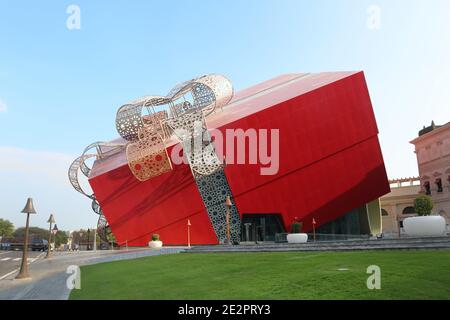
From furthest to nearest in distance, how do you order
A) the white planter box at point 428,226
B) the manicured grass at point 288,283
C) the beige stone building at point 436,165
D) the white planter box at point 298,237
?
the beige stone building at point 436,165 < the white planter box at point 298,237 < the white planter box at point 428,226 < the manicured grass at point 288,283

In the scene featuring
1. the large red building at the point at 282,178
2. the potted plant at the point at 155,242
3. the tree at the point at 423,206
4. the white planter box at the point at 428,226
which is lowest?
the potted plant at the point at 155,242

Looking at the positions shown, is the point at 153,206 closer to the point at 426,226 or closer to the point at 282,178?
the point at 282,178

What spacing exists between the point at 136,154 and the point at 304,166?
1271 cm

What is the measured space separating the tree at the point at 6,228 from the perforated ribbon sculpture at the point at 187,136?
8490 centimetres

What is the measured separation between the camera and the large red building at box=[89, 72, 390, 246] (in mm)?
27578

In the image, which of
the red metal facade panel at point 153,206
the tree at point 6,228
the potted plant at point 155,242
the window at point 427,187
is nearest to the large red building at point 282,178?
the red metal facade panel at point 153,206

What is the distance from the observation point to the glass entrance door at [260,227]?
102 ft

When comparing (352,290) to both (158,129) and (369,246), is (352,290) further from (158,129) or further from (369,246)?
(158,129)

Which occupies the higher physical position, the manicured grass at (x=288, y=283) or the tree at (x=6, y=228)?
the tree at (x=6, y=228)

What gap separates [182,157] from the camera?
27.4 metres

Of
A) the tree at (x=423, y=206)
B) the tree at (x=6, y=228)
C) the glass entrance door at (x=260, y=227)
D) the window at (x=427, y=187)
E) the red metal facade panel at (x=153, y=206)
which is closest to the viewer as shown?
the tree at (x=423, y=206)

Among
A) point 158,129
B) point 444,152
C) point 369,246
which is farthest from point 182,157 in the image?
point 444,152

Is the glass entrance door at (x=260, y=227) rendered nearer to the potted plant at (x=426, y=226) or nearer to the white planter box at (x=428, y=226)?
the potted plant at (x=426, y=226)

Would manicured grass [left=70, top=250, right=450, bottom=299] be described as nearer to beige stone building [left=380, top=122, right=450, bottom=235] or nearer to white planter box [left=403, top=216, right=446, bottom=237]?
white planter box [left=403, top=216, right=446, bottom=237]
